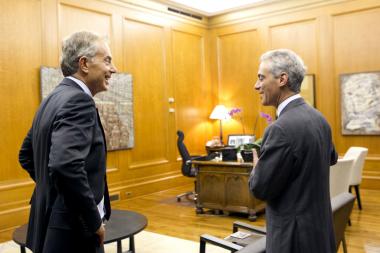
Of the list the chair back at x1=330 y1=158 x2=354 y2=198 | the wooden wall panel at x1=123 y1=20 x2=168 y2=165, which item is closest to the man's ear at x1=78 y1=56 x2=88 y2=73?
the chair back at x1=330 y1=158 x2=354 y2=198

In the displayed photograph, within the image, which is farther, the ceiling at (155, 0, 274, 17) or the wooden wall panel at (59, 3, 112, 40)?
the ceiling at (155, 0, 274, 17)

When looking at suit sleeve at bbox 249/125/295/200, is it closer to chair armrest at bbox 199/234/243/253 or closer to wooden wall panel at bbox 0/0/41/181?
chair armrest at bbox 199/234/243/253

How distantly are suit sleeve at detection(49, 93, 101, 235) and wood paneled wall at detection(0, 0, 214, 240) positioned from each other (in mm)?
3929

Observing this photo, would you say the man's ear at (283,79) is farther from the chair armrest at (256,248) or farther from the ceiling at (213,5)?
the ceiling at (213,5)

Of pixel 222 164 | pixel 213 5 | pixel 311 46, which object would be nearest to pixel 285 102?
pixel 222 164

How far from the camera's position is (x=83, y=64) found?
1.74 m

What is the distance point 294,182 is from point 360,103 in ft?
18.3

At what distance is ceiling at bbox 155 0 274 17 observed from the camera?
770 centimetres

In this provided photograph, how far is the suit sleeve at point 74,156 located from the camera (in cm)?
147

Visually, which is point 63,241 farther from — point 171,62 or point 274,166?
point 171,62

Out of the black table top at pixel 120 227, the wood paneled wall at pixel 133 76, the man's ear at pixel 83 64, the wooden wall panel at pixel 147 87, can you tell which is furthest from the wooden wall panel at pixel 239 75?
the man's ear at pixel 83 64

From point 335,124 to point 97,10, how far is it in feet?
14.6

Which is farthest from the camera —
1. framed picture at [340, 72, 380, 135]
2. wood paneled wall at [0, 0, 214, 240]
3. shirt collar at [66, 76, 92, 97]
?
framed picture at [340, 72, 380, 135]

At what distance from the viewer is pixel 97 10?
6.23 m
